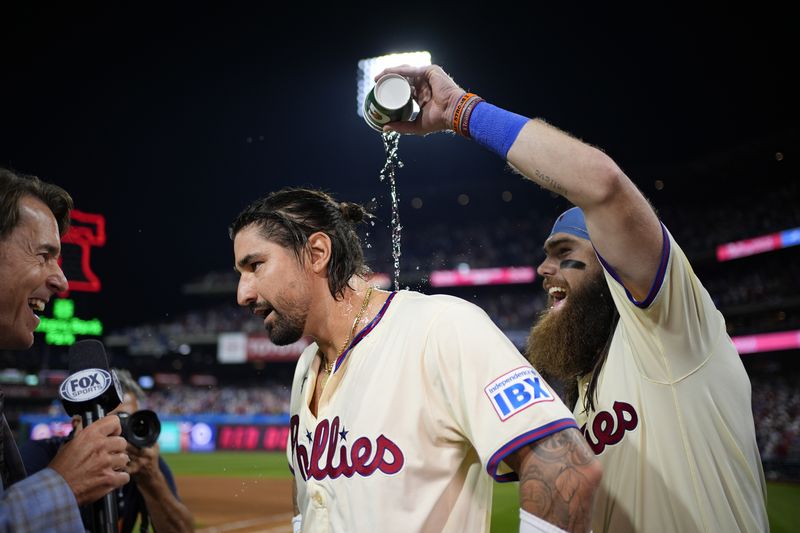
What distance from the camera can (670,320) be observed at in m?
2.04

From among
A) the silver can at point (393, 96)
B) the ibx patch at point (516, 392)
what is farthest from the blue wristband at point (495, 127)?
the ibx patch at point (516, 392)

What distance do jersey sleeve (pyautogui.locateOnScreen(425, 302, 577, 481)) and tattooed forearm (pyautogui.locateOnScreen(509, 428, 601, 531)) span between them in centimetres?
5

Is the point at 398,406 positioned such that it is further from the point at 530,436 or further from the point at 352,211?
the point at 352,211

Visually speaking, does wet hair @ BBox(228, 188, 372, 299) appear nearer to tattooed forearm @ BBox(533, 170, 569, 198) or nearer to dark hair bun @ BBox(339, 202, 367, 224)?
dark hair bun @ BBox(339, 202, 367, 224)

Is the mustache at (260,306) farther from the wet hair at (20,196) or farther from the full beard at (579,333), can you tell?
the full beard at (579,333)

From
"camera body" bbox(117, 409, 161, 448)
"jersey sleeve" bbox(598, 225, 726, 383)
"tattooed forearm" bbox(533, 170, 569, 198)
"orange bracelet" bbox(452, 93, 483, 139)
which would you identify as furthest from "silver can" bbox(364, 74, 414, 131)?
"camera body" bbox(117, 409, 161, 448)

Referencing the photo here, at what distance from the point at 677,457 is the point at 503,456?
77 centimetres

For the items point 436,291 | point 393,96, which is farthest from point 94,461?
point 436,291

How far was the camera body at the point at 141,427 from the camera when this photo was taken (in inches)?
90.7

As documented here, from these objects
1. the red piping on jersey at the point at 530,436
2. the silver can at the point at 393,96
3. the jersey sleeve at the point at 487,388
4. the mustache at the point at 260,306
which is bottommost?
the red piping on jersey at the point at 530,436

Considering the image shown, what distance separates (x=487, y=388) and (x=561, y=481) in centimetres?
33

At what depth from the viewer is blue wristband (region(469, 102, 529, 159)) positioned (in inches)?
77.9

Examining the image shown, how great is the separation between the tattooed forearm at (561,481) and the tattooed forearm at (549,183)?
2.35 ft

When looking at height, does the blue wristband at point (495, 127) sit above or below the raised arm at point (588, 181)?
above
